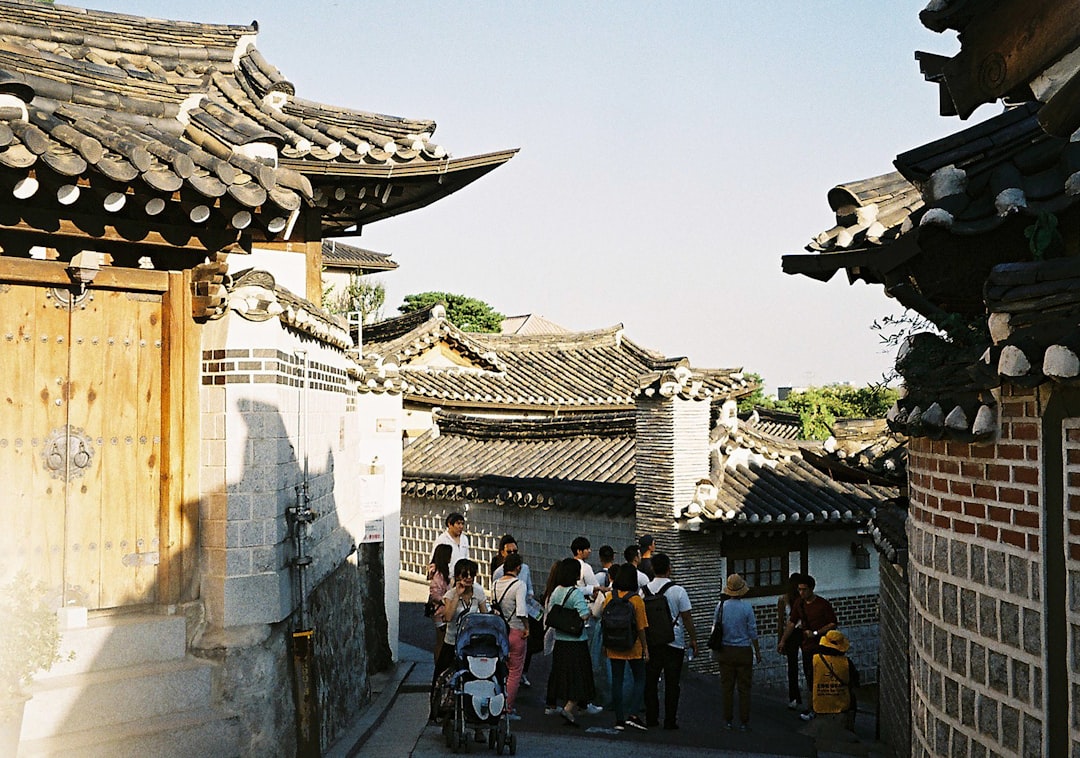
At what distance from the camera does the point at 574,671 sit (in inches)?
414

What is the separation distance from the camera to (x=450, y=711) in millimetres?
9484

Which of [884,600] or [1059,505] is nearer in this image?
[1059,505]

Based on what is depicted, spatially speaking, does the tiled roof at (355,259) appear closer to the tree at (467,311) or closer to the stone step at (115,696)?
the tree at (467,311)

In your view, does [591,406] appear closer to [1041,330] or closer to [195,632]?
[195,632]

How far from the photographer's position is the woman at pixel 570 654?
10172 millimetres

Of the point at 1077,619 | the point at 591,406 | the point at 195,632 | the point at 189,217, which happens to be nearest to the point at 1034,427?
the point at 1077,619

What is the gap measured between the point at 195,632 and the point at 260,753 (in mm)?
886

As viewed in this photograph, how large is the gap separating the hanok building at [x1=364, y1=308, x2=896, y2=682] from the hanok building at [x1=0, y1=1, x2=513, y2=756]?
5.93m

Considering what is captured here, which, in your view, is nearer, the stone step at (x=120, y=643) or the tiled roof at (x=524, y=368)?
the stone step at (x=120, y=643)

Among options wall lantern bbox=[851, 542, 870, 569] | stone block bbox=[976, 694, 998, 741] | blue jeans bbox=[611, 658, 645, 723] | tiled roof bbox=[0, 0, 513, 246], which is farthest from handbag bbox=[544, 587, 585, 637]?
wall lantern bbox=[851, 542, 870, 569]

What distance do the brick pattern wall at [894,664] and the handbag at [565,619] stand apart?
2.78 m

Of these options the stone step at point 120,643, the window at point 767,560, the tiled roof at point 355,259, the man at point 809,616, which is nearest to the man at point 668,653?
the man at point 809,616

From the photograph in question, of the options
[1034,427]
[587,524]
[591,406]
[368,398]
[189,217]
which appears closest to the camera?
[1034,427]

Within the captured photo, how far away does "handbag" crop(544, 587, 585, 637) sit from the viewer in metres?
10.2
